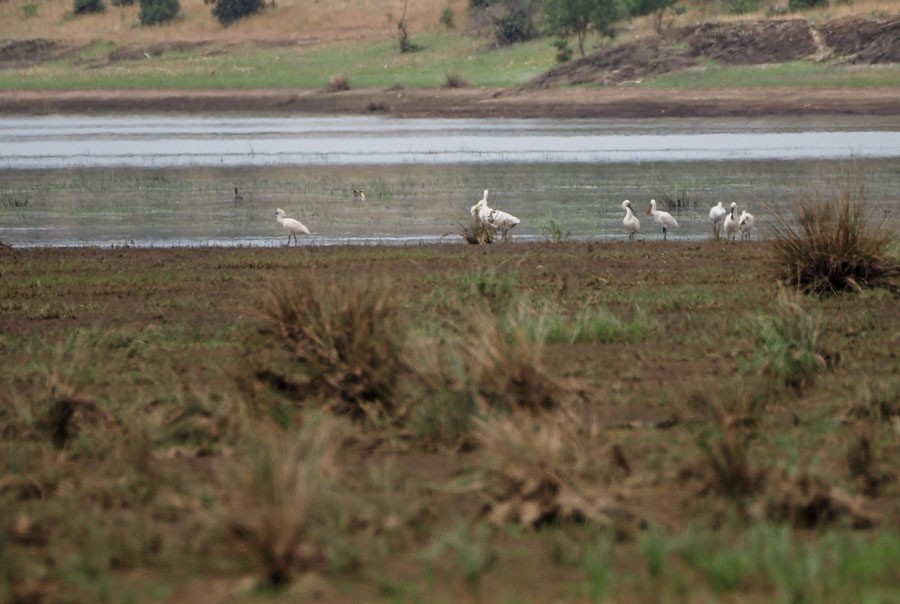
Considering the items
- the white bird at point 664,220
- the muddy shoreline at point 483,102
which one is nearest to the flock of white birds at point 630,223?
the white bird at point 664,220

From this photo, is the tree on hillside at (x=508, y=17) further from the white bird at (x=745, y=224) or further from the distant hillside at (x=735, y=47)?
the white bird at (x=745, y=224)

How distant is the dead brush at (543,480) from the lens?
6.29 m

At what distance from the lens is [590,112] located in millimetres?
48281

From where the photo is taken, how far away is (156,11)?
253 ft

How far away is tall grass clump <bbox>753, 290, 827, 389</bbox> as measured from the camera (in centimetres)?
918

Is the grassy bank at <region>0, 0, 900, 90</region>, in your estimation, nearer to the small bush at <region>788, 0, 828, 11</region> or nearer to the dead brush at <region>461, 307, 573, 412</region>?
the small bush at <region>788, 0, 828, 11</region>

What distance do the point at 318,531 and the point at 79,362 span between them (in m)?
3.87

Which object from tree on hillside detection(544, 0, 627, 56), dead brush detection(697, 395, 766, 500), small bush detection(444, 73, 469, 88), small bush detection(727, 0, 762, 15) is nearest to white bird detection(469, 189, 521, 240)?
dead brush detection(697, 395, 766, 500)

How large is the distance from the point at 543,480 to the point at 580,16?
54884 millimetres

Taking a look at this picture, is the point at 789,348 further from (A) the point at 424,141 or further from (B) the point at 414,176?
(A) the point at 424,141

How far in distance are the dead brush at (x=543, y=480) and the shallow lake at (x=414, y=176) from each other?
13.0 m

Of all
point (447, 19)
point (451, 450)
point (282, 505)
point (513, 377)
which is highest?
point (282, 505)

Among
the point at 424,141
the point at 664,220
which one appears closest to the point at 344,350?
the point at 664,220

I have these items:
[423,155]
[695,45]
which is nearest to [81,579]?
[423,155]
